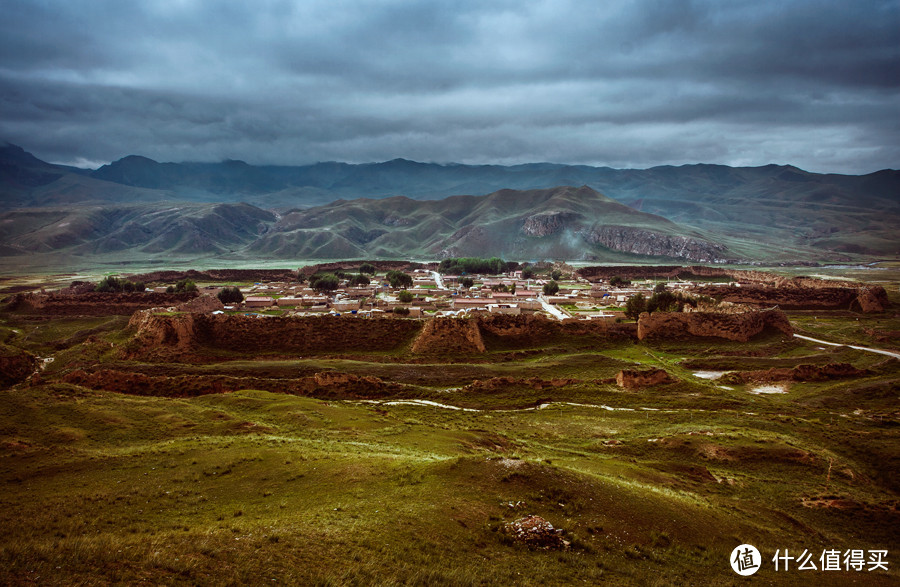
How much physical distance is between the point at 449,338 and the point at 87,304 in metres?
65.3

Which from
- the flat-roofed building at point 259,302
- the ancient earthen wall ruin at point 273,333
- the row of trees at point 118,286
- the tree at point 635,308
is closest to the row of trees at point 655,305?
the tree at point 635,308

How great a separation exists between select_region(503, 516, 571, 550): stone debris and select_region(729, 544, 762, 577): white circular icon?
5.70 m

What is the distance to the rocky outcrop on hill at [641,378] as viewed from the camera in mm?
41500

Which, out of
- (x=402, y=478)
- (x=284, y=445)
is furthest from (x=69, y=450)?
(x=402, y=478)

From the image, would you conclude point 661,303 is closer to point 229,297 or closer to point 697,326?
point 697,326

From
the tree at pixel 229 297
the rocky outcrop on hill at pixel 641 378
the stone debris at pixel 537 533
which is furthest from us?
the tree at pixel 229 297

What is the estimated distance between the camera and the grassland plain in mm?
12922

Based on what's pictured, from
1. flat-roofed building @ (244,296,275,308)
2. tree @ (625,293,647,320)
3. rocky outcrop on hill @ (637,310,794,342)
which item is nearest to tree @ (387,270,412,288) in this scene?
flat-roofed building @ (244,296,275,308)

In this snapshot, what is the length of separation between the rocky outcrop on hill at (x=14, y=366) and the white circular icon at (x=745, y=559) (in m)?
45.8

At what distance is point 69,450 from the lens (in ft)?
68.8

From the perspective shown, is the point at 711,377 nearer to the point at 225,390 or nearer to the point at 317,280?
the point at 225,390

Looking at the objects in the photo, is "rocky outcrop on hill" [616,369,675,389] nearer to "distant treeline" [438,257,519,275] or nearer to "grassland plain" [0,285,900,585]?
"grassland plain" [0,285,900,585]

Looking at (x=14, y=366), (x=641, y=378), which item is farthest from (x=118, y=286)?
(x=641, y=378)

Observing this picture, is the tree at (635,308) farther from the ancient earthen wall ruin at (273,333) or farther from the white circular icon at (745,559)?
the white circular icon at (745,559)
